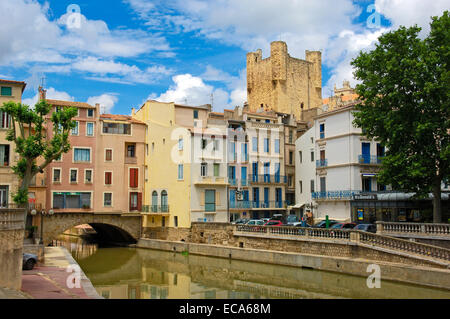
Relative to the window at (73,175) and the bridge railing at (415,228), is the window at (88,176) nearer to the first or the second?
the window at (73,175)

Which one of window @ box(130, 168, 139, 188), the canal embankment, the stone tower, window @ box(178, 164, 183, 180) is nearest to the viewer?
the canal embankment

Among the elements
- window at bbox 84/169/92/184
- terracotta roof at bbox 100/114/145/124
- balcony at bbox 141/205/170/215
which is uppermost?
terracotta roof at bbox 100/114/145/124

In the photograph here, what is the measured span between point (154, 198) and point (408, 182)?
27612 millimetres

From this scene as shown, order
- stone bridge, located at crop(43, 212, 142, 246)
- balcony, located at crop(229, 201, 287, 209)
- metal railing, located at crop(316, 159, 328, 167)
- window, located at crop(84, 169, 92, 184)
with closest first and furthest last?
stone bridge, located at crop(43, 212, 142, 246) → metal railing, located at crop(316, 159, 328, 167) → window, located at crop(84, 169, 92, 184) → balcony, located at crop(229, 201, 287, 209)

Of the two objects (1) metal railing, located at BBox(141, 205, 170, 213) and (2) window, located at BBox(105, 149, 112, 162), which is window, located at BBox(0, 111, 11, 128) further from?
(1) metal railing, located at BBox(141, 205, 170, 213)

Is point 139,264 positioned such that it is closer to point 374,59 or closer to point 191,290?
point 191,290

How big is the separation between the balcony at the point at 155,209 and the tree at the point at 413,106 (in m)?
23.4

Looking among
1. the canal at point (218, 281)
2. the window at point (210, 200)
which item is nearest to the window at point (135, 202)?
the window at point (210, 200)

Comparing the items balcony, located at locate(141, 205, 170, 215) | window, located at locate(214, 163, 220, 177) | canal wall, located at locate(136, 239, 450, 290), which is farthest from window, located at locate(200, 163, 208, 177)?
canal wall, located at locate(136, 239, 450, 290)

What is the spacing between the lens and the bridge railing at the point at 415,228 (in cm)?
2716

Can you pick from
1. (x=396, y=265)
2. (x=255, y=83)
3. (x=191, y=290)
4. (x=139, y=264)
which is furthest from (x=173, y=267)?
(x=255, y=83)

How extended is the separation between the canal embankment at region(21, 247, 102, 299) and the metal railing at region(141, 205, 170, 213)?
18.3m

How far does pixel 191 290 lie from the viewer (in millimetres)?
27656

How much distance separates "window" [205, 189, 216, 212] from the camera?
46.3 metres
